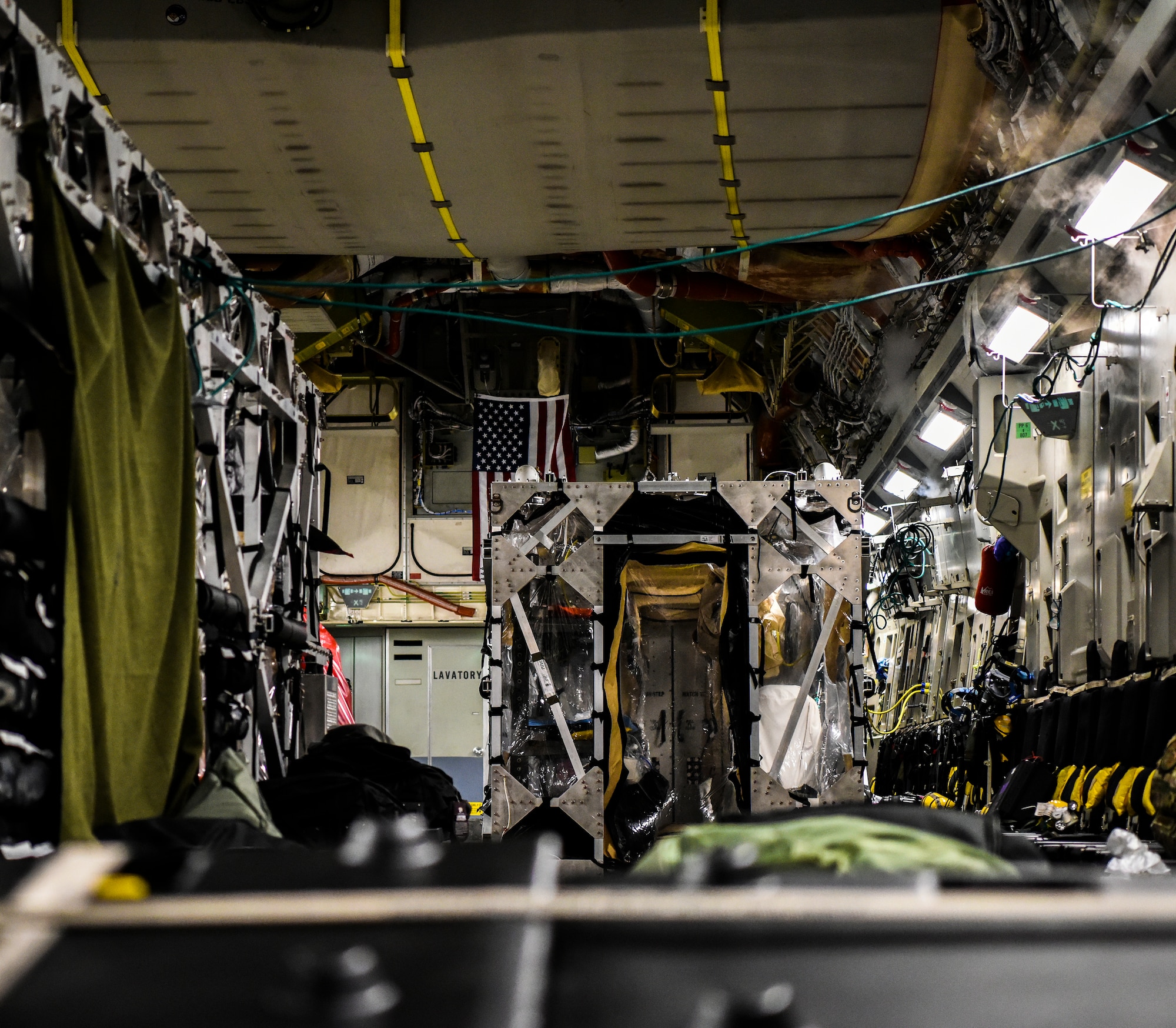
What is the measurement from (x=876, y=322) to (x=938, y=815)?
10.5 metres

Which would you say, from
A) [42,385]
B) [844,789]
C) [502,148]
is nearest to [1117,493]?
[844,789]

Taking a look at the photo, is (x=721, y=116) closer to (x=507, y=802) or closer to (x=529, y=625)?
(x=529, y=625)

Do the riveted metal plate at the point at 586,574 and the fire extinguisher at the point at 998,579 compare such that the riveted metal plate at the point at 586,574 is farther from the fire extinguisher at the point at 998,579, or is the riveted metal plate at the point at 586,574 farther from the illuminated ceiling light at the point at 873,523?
the illuminated ceiling light at the point at 873,523

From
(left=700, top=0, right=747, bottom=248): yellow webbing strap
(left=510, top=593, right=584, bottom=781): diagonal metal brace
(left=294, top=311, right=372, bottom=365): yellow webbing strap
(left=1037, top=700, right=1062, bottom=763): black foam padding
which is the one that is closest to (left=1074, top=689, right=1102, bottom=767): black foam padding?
(left=1037, top=700, right=1062, bottom=763): black foam padding

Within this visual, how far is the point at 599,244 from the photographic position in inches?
322

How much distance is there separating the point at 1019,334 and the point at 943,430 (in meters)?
4.15

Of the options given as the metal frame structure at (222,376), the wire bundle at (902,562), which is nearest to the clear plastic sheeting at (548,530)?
the metal frame structure at (222,376)

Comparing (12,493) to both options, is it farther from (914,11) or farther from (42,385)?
(914,11)

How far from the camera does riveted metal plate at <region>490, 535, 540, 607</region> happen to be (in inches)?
403

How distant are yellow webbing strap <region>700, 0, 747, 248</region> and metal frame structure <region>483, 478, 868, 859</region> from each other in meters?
2.80

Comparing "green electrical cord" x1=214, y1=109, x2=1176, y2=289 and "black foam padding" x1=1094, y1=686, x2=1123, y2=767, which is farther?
"black foam padding" x1=1094, y1=686, x2=1123, y2=767

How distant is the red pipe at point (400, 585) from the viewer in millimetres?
20719

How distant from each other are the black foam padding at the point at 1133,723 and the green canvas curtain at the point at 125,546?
517 centimetres

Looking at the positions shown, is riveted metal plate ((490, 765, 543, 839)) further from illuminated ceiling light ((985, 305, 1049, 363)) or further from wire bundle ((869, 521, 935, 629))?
wire bundle ((869, 521, 935, 629))
